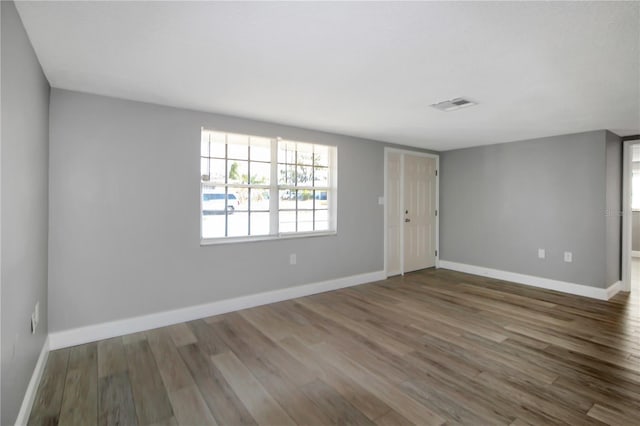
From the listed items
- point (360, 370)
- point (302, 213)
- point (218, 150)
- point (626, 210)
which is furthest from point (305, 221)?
point (626, 210)

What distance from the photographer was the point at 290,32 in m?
1.79

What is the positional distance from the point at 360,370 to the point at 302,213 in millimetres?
2351

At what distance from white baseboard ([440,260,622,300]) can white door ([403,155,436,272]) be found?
61 cm

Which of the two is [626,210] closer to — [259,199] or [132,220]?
[259,199]

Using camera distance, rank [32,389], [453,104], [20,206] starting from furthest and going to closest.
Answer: [453,104] → [32,389] → [20,206]

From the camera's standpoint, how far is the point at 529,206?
188 inches

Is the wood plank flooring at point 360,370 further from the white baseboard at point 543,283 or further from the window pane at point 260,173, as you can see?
the window pane at point 260,173

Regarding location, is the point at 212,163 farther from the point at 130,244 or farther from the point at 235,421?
the point at 235,421

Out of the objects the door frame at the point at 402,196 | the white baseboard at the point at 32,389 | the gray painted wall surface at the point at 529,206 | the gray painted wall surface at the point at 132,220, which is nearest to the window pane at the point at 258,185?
the gray painted wall surface at the point at 132,220

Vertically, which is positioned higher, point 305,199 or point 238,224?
point 305,199

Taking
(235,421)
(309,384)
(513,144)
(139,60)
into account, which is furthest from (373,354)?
(513,144)

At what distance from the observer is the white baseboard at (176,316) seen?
2.72 m

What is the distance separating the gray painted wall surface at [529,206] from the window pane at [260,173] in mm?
3661

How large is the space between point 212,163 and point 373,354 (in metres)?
2.61
